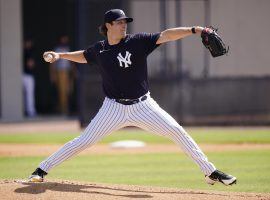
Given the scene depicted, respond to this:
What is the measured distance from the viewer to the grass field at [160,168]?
9.30 m

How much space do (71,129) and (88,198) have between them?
1010 cm

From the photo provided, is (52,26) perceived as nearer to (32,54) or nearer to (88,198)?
(32,54)

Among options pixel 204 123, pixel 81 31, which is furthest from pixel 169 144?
pixel 81 31

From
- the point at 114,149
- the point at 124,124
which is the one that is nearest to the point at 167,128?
the point at 124,124

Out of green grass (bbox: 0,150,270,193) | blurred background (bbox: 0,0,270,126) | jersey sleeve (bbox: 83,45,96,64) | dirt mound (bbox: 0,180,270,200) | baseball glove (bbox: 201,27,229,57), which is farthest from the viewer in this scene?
blurred background (bbox: 0,0,270,126)

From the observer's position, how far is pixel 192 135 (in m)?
15.7

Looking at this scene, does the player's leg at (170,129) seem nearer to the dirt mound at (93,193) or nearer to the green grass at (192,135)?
the dirt mound at (93,193)

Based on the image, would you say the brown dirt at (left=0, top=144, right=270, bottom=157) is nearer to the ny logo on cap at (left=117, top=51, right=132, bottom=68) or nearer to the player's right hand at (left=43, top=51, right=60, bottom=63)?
the player's right hand at (left=43, top=51, right=60, bottom=63)

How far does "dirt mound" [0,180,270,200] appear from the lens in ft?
23.7

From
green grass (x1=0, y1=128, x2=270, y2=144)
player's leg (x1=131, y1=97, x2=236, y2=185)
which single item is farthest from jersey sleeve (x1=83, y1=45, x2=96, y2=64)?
green grass (x1=0, y1=128, x2=270, y2=144)

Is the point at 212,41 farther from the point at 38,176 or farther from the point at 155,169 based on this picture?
the point at 155,169

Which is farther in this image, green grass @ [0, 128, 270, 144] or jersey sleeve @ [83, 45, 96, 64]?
green grass @ [0, 128, 270, 144]

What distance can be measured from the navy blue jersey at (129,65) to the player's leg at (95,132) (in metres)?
0.18

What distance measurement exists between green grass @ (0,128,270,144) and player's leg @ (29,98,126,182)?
711cm
